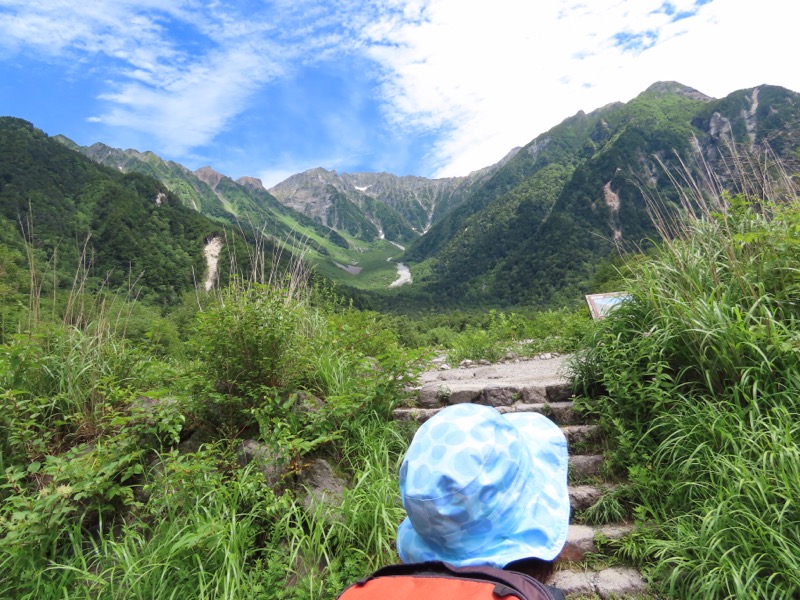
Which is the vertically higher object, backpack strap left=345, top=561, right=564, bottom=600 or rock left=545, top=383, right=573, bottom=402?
backpack strap left=345, top=561, right=564, bottom=600

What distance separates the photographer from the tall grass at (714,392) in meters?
2.12

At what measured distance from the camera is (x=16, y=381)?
332 centimetres

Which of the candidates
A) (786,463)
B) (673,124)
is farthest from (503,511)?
(673,124)

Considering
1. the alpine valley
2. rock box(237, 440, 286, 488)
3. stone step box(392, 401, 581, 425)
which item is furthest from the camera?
the alpine valley

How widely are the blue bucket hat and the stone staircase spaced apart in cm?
110

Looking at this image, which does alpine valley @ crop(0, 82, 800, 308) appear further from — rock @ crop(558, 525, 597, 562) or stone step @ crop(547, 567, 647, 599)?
stone step @ crop(547, 567, 647, 599)

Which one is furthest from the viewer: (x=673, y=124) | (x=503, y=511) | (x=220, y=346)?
(x=673, y=124)

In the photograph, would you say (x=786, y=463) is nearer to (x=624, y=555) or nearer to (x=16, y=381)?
(x=624, y=555)

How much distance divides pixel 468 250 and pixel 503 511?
140 metres

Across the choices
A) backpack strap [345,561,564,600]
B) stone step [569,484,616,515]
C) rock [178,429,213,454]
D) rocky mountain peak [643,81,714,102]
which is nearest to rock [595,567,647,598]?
stone step [569,484,616,515]

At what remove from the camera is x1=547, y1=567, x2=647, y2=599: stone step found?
92.5 inches

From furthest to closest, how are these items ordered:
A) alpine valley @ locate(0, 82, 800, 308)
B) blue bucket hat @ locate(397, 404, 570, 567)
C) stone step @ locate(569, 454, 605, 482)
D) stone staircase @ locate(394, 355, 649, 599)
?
alpine valley @ locate(0, 82, 800, 308) < stone step @ locate(569, 454, 605, 482) < stone staircase @ locate(394, 355, 649, 599) < blue bucket hat @ locate(397, 404, 570, 567)

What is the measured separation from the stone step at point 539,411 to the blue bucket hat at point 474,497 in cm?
244

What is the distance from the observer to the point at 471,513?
1.51 metres
